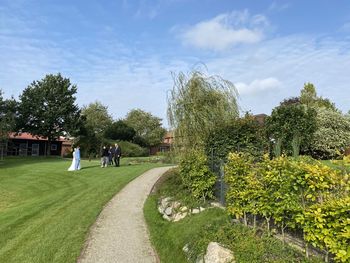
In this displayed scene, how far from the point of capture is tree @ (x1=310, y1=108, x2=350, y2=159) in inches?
936

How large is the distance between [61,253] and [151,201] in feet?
19.3

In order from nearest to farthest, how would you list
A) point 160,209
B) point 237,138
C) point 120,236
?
point 120,236, point 160,209, point 237,138

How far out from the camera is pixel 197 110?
1455cm

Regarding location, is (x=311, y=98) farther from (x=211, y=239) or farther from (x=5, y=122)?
(x=211, y=239)

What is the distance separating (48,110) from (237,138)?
3615cm

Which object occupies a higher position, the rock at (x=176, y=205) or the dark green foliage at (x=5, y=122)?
the dark green foliage at (x=5, y=122)

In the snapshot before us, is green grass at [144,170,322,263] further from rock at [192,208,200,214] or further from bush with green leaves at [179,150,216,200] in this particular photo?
bush with green leaves at [179,150,216,200]

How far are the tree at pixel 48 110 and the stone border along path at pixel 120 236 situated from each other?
110 ft

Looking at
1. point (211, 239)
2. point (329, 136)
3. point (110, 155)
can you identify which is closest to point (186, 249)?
point (211, 239)

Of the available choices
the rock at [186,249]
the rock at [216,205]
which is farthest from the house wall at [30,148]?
the rock at [186,249]

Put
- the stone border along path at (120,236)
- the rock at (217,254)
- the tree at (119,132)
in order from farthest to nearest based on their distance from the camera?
the tree at (119,132)
the stone border along path at (120,236)
the rock at (217,254)

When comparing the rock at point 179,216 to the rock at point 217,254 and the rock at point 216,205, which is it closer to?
the rock at point 216,205

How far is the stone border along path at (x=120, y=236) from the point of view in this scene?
810cm

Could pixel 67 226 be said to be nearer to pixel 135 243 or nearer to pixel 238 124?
pixel 135 243
